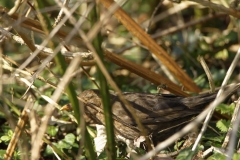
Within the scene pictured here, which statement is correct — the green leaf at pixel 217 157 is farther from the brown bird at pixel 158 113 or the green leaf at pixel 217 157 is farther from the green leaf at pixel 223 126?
the brown bird at pixel 158 113

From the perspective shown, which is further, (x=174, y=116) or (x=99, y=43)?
(x=174, y=116)

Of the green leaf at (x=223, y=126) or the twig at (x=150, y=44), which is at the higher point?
the twig at (x=150, y=44)

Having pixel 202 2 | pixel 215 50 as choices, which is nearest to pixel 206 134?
pixel 202 2

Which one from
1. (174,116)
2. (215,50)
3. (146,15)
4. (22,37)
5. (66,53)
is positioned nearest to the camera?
(22,37)

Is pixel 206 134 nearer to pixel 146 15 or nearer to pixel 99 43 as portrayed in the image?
pixel 99 43

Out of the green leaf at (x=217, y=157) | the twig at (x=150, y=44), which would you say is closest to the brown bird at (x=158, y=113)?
the twig at (x=150, y=44)

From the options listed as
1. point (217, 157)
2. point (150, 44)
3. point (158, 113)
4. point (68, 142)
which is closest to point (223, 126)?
point (217, 157)

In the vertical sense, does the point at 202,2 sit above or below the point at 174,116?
above

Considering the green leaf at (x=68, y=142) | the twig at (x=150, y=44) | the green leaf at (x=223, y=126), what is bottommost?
the green leaf at (x=68, y=142)
